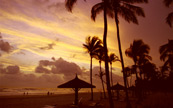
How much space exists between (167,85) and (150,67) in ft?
22.6

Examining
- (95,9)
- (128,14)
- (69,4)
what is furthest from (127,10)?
(69,4)

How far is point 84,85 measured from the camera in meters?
11.6

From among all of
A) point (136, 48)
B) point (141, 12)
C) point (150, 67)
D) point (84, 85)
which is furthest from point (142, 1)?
point (150, 67)

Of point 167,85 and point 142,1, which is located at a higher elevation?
point 142,1

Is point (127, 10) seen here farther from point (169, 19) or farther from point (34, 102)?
point (34, 102)

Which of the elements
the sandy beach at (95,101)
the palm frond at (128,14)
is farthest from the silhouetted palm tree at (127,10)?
the sandy beach at (95,101)

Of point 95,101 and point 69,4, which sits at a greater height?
point 69,4

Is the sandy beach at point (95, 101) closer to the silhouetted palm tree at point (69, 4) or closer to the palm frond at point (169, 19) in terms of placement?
the palm frond at point (169, 19)

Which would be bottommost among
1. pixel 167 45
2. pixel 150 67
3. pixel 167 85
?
pixel 167 85

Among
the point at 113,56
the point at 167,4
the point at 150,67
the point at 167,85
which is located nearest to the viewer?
the point at 167,4

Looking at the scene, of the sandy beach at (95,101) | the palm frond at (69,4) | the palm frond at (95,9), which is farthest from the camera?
the palm frond at (95,9)

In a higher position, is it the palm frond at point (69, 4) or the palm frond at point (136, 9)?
the palm frond at point (136, 9)

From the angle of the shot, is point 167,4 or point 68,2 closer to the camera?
point 68,2

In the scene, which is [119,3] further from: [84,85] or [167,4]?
[84,85]
